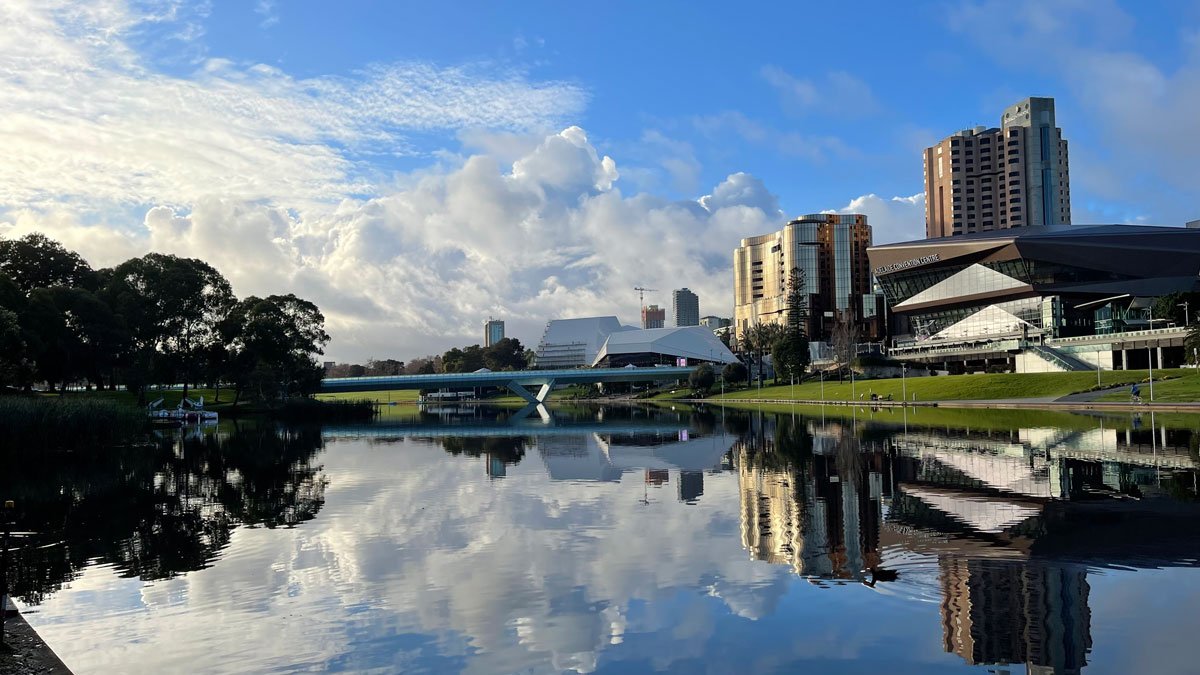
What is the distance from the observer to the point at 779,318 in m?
199

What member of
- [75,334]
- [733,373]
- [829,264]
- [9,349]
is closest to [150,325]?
[75,334]

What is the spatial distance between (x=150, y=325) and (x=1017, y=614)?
93.8m

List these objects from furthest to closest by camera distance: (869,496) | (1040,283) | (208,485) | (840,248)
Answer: (840,248) < (1040,283) < (208,485) < (869,496)

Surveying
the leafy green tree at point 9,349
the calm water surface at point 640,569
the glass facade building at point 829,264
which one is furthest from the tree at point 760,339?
the calm water surface at point 640,569

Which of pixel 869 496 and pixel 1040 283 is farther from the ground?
pixel 1040 283

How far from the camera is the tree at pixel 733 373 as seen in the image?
140 m

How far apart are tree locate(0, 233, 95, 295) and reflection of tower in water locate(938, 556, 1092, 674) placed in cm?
9002

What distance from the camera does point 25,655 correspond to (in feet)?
32.8

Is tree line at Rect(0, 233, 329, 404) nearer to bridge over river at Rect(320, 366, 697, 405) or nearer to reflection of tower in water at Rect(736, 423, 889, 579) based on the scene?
bridge over river at Rect(320, 366, 697, 405)

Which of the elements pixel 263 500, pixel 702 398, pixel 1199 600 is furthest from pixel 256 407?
pixel 1199 600

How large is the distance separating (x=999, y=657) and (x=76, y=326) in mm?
82442

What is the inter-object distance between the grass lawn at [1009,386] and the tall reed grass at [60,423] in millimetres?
64458

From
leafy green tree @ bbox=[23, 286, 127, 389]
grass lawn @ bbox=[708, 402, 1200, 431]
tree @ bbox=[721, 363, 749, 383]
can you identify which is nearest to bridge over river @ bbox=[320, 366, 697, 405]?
tree @ bbox=[721, 363, 749, 383]

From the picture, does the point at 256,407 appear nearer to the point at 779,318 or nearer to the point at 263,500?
the point at 263,500
